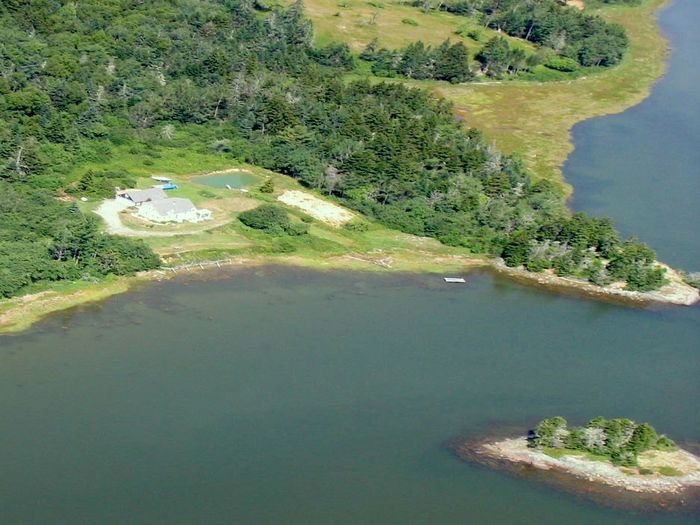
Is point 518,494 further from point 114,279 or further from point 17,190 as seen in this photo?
point 17,190

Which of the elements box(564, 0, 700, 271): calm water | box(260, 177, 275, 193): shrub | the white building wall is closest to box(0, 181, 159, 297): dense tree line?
the white building wall

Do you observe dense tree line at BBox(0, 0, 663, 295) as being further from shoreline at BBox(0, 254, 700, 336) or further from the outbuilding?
the outbuilding

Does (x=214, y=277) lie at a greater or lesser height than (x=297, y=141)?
lesser

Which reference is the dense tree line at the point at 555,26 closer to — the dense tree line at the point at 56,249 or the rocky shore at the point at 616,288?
the rocky shore at the point at 616,288

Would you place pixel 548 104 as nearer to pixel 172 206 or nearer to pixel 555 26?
pixel 555 26

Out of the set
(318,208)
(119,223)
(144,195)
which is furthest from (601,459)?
(144,195)

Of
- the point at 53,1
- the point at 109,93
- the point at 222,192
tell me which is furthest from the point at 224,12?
the point at 222,192
